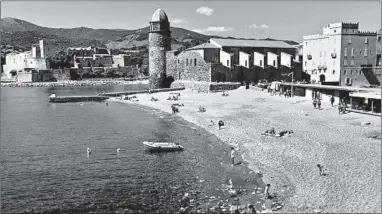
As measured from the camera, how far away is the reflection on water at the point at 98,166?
1609cm

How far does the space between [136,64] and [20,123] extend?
9245 centimetres

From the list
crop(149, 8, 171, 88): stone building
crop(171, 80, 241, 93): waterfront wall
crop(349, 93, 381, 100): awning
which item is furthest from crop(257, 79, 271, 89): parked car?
crop(349, 93, 381, 100): awning

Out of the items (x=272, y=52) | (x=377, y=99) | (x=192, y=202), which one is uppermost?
(x=272, y=52)

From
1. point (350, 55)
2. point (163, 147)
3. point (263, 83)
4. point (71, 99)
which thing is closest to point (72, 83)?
point (71, 99)

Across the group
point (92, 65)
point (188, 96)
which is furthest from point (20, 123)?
point (92, 65)

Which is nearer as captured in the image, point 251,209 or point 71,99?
point 251,209

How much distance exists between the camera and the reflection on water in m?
16.1

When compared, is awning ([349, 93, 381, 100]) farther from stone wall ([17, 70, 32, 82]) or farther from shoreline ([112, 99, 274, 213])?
stone wall ([17, 70, 32, 82])

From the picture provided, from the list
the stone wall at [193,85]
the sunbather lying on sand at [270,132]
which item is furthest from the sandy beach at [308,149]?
the stone wall at [193,85]

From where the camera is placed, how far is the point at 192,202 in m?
15.8

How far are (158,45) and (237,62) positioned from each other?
13236 mm

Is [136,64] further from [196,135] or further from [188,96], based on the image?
[196,135]

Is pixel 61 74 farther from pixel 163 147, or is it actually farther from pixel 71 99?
pixel 163 147

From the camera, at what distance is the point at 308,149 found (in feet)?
72.6
